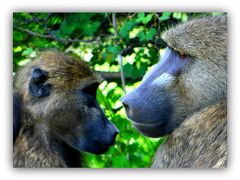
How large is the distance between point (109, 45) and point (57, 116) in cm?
58

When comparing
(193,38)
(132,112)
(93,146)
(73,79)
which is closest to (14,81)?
(73,79)

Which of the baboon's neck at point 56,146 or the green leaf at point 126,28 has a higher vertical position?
A: the green leaf at point 126,28

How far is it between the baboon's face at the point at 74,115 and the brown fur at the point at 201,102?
1.36 feet

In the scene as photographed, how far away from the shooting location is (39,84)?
2.89m

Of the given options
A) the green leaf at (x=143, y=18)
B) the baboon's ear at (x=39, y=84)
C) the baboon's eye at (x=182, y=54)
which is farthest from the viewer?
the green leaf at (x=143, y=18)

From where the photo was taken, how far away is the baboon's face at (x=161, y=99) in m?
2.64

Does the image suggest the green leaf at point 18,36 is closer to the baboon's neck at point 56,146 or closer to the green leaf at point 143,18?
the baboon's neck at point 56,146

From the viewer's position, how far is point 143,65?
3.07 metres

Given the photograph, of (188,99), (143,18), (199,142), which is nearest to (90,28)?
(143,18)

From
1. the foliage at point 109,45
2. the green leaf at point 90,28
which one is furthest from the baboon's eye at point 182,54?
Result: the green leaf at point 90,28

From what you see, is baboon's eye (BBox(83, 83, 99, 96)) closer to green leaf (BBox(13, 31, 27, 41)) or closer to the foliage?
the foliage

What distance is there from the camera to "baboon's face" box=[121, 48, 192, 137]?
264 centimetres

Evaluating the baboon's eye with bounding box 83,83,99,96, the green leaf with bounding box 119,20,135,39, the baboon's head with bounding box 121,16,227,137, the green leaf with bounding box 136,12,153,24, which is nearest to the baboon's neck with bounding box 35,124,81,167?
the baboon's eye with bounding box 83,83,99,96
